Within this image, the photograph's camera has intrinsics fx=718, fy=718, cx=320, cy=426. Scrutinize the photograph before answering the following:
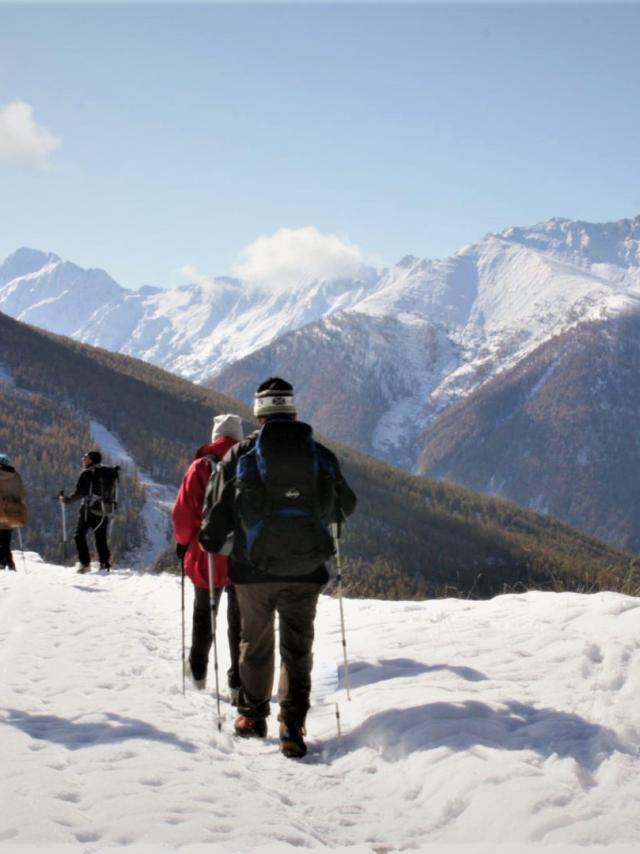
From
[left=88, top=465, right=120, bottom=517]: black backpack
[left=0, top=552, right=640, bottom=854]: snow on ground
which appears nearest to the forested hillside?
[left=88, top=465, right=120, bottom=517]: black backpack

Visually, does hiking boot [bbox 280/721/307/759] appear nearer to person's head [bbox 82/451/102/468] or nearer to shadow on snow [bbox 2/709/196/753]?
shadow on snow [bbox 2/709/196/753]

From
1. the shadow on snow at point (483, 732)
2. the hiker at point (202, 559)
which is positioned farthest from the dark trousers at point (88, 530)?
the shadow on snow at point (483, 732)

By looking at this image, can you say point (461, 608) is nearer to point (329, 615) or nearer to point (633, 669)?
point (329, 615)

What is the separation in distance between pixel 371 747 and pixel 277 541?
2.00 metres

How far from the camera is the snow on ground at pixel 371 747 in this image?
455cm

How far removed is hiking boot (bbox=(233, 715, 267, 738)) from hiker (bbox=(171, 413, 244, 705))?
4.37ft

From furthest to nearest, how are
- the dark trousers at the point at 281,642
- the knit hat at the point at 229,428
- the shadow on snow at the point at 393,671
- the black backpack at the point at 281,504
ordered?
1. the knit hat at the point at 229,428
2. the shadow on snow at the point at 393,671
3. the dark trousers at the point at 281,642
4. the black backpack at the point at 281,504

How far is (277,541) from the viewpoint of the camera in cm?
653

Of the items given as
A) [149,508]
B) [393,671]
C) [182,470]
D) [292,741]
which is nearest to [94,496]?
[393,671]

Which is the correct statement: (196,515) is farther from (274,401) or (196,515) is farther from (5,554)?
(5,554)

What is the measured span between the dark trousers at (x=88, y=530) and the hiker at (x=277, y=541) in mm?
12972

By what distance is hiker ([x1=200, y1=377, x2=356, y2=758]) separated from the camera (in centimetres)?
655

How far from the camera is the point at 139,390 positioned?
15800cm

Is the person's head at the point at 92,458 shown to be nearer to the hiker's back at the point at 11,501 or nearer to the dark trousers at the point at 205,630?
the hiker's back at the point at 11,501
